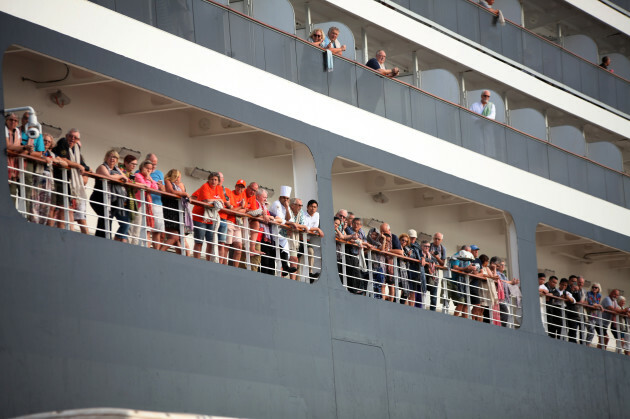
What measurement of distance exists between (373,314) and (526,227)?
4.99m

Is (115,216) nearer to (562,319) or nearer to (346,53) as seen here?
(346,53)

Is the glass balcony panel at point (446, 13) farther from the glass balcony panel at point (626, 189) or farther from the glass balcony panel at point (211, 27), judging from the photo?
the glass balcony panel at point (211, 27)

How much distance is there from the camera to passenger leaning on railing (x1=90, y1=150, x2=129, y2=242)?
12.7m

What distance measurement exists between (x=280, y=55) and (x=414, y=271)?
11.8ft

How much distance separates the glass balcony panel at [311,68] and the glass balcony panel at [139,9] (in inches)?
110

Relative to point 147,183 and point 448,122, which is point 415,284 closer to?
point 448,122

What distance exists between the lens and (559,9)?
2431cm

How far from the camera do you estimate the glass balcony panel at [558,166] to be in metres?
21.2

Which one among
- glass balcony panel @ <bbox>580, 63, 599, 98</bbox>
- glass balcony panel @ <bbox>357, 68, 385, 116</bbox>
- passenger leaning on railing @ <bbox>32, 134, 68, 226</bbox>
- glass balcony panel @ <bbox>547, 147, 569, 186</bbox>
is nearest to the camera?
passenger leaning on railing @ <bbox>32, 134, 68, 226</bbox>

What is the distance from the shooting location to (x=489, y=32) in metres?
21.2

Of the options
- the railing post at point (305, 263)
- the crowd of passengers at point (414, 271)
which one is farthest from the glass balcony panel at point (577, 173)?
the railing post at point (305, 263)

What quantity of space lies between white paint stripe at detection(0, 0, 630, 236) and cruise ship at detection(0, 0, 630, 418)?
0.03m

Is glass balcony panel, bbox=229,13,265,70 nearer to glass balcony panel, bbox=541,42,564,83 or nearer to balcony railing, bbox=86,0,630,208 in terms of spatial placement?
balcony railing, bbox=86,0,630,208

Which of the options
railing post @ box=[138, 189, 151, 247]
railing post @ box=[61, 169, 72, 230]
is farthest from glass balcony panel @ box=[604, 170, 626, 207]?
railing post @ box=[61, 169, 72, 230]
